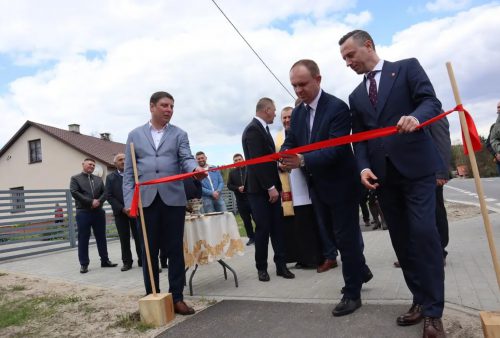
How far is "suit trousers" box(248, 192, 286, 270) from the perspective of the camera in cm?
495

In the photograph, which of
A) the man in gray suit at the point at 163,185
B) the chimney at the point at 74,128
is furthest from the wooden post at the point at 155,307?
the chimney at the point at 74,128

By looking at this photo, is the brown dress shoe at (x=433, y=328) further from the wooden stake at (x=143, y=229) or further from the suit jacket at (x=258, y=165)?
the suit jacket at (x=258, y=165)

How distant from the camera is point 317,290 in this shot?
4.23 metres

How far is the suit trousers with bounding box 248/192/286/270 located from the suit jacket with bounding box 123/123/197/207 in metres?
1.14

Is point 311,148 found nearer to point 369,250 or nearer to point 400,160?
point 400,160

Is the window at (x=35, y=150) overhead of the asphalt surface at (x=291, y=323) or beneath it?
overhead

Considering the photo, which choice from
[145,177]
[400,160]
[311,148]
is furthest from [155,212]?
[400,160]

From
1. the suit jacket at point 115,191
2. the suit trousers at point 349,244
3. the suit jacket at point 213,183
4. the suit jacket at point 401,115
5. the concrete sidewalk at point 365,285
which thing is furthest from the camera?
the suit jacket at point 213,183

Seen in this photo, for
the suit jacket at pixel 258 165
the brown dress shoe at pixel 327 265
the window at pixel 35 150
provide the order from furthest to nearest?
the window at pixel 35 150, the brown dress shoe at pixel 327 265, the suit jacket at pixel 258 165

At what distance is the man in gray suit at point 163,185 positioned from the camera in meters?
3.99

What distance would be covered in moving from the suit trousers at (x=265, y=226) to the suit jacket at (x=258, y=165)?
14 centimetres

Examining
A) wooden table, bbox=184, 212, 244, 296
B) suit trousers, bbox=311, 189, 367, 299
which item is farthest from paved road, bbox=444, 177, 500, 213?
suit trousers, bbox=311, 189, 367, 299

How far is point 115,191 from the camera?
740 cm

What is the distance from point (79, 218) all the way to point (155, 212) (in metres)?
4.23
